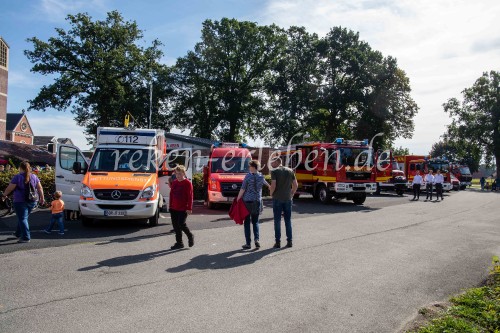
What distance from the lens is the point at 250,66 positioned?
53.8 metres

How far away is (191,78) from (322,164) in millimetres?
36013

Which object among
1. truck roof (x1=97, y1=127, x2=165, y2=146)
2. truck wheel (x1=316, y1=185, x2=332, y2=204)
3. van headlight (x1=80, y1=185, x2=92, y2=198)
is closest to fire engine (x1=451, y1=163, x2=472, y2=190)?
truck wheel (x1=316, y1=185, x2=332, y2=204)

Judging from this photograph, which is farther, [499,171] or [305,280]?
[499,171]

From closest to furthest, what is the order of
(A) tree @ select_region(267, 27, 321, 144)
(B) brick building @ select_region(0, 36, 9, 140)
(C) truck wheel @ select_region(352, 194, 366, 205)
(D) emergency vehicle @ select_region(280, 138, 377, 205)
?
1. (D) emergency vehicle @ select_region(280, 138, 377, 205)
2. (C) truck wheel @ select_region(352, 194, 366, 205)
3. (A) tree @ select_region(267, 27, 321, 144)
4. (B) brick building @ select_region(0, 36, 9, 140)

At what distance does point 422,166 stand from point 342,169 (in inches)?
565

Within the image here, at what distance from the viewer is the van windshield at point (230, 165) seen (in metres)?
16.9

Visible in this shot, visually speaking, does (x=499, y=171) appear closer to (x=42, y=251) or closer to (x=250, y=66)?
(x=250, y=66)

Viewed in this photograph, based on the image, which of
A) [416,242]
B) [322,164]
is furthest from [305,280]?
[322,164]

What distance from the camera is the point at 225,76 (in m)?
52.0

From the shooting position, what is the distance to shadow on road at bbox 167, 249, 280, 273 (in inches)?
269

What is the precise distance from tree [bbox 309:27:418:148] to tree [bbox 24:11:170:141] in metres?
21.1

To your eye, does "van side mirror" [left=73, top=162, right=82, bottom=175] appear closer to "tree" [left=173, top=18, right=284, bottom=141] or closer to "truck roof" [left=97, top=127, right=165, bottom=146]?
"truck roof" [left=97, top=127, right=165, bottom=146]

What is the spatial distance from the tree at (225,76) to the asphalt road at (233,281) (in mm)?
42626

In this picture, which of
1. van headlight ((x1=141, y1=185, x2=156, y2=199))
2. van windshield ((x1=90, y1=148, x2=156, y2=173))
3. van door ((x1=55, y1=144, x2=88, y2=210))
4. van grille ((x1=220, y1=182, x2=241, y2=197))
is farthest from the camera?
van grille ((x1=220, y1=182, x2=241, y2=197))
